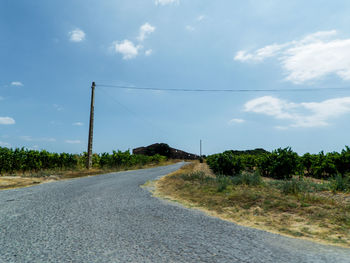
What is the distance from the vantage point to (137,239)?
3984mm

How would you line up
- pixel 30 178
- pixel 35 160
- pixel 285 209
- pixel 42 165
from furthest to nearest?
pixel 42 165 → pixel 35 160 → pixel 30 178 → pixel 285 209

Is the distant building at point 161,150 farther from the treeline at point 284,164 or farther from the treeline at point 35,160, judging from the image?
the treeline at point 284,164

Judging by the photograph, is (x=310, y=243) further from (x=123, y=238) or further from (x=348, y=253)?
(x=123, y=238)

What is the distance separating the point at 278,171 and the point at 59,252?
17319 mm

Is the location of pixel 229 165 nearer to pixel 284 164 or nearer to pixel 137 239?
pixel 284 164

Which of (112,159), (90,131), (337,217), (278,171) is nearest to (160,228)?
(337,217)

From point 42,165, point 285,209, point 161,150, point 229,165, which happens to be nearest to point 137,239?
point 285,209

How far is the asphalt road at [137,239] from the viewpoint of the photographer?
11.0 ft

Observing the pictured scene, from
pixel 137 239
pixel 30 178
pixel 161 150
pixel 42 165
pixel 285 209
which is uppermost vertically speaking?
pixel 161 150

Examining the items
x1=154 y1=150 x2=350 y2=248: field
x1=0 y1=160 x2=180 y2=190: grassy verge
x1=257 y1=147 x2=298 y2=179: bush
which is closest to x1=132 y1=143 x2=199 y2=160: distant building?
x1=0 y1=160 x2=180 y2=190: grassy verge

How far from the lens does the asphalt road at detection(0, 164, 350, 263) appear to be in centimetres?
335

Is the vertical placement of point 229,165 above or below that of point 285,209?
above

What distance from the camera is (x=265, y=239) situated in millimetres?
4152

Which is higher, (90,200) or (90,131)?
(90,131)
